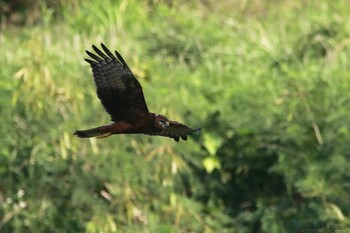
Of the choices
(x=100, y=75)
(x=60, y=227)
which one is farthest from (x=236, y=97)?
(x=100, y=75)

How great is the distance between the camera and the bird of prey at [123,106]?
5.28 meters

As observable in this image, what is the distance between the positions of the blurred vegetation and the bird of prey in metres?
2.77

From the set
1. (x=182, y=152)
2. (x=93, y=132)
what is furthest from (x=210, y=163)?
(x=93, y=132)

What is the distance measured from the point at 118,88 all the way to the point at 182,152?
121 inches

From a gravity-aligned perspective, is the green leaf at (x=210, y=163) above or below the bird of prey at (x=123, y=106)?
below

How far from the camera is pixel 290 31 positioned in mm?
10133

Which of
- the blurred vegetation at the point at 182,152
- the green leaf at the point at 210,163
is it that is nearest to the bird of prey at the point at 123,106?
the blurred vegetation at the point at 182,152

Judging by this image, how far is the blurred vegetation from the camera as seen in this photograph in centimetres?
841

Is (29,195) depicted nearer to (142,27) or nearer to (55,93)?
(55,93)

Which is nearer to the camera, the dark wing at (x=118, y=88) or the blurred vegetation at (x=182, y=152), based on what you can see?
the dark wing at (x=118, y=88)

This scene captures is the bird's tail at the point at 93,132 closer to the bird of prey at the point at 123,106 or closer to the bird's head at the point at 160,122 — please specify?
the bird of prey at the point at 123,106

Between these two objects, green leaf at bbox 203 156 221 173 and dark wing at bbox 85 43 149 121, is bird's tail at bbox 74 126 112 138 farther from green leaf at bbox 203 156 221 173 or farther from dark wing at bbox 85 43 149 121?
green leaf at bbox 203 156 221 173

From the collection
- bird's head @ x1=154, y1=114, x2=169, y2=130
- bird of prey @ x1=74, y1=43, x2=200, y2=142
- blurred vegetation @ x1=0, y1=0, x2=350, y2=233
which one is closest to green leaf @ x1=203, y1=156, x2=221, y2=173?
blurred vegetation @ x1=0, y1=0, x2=350, y2=233

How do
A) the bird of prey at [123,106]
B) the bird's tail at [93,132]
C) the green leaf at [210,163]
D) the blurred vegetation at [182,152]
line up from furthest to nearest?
the green leaf at [210,163] < the blurred vegetation at [182,152] < the bird of prey at [123,106] < the bird's tail at [93,132]
